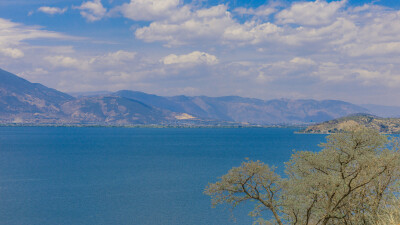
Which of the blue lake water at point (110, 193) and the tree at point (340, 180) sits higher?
the tree at point (340, 180)

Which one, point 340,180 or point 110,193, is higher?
point 340,180

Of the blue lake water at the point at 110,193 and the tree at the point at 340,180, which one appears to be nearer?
the tree at the point at 340,180

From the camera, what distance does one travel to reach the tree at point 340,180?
28.4 m

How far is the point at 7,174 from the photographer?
109 metres

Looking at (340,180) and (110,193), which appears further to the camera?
(110,193)

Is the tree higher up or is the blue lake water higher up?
the tree

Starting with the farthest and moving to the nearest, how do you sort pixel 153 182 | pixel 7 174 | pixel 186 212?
1. pixel 7 174
2. pixel 153 182
3. pixel 186 212

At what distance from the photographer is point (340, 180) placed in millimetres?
27828

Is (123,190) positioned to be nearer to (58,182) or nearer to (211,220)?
(58,182)

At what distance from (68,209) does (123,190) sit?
18669mm

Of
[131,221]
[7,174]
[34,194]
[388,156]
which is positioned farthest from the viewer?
[7,174]

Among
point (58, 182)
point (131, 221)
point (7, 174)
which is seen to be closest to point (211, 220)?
point (131, 221)

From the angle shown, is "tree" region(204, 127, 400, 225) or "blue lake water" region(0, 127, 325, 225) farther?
"blue lake water" region(0, 127, 325, 225)

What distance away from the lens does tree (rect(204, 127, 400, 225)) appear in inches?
1117
